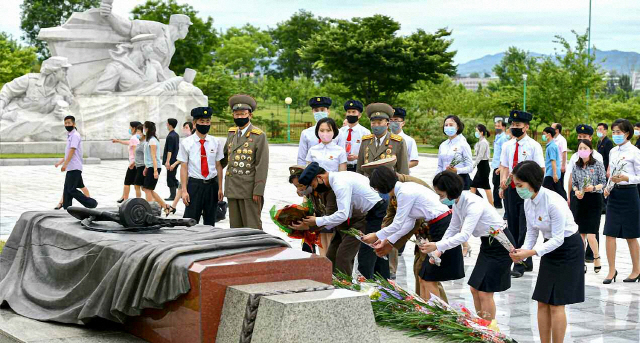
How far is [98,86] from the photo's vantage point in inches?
1111

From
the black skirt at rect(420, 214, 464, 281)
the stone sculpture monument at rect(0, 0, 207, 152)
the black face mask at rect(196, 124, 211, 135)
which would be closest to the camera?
the black skirt at rect(420, 214, 464, 281)

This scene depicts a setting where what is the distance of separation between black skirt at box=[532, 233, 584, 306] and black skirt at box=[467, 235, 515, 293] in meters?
0.41

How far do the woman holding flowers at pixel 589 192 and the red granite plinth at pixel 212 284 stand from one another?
15.8ft

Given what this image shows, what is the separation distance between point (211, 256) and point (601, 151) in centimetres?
922

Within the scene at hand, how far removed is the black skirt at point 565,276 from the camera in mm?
6094

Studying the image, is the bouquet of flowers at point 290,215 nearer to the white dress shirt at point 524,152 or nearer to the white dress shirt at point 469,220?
the white dress shirt at point 469,220

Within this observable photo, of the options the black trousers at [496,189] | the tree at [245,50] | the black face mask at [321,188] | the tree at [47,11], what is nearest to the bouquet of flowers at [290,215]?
the black face mask at [321,188]

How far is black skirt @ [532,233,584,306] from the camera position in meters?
6.09

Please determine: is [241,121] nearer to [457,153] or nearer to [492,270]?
[457,153]

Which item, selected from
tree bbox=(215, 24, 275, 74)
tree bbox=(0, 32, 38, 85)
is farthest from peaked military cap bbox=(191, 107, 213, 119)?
tree bbox=(215, 24, 275, 74)

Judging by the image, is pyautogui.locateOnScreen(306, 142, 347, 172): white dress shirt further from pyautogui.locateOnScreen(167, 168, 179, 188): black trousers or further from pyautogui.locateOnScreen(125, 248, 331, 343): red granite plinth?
pyautogui.locateOnScreen(167, 168, 179, 188): black trousers

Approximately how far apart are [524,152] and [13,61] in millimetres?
47345

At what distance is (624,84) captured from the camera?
97.9m


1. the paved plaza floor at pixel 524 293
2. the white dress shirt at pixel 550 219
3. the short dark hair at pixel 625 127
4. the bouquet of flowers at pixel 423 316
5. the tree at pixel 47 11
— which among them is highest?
the tree at pixel 47 11
